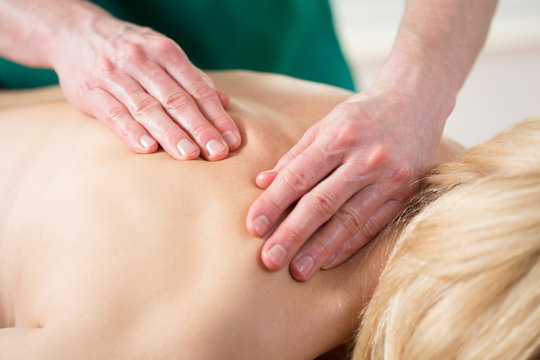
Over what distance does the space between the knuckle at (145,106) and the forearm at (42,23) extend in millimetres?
222

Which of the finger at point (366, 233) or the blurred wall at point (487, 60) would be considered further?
the blurred wall at point (487, 60)

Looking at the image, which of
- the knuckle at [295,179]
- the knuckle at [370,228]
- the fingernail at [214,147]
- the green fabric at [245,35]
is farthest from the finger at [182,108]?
the green fabric at [245,35]

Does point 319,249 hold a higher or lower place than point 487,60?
higher

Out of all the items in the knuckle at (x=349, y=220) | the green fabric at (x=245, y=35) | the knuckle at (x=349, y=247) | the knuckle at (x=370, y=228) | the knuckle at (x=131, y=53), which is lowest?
the green fabric at (x=245, y=35)

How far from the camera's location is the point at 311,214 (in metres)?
0.78

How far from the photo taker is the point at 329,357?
912 millimetres

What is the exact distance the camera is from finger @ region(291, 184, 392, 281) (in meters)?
0.78

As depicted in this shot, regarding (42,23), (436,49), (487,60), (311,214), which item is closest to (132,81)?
(42,23)

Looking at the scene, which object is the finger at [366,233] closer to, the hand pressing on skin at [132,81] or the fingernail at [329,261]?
the fingernail at [329,261]

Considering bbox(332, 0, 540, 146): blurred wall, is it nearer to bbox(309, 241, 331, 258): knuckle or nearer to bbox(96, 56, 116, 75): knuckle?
bbox(96, 56, 116, 75): knuckle

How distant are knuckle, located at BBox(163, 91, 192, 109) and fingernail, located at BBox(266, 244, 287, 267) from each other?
0.27m

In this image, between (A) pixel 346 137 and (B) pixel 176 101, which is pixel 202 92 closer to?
(B) pixel 176 101

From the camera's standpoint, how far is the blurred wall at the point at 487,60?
9.73ft

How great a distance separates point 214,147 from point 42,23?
439 mm
